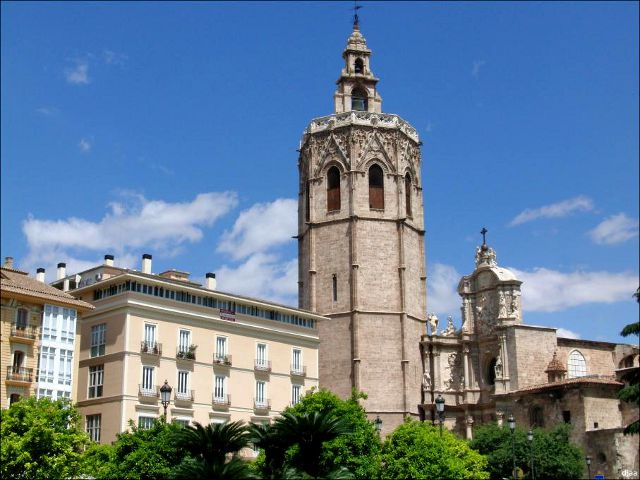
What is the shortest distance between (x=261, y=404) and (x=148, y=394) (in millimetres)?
7988

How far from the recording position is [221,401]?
50.8 meters

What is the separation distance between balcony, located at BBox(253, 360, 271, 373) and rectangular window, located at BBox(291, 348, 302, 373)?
2.33 meters

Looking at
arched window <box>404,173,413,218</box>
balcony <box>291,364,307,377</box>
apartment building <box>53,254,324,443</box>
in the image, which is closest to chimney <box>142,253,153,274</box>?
apartment building <box>53,254,324,443</box>

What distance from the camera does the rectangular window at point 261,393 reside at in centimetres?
5289

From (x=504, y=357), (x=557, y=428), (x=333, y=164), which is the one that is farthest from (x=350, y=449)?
(x=333, y=164)

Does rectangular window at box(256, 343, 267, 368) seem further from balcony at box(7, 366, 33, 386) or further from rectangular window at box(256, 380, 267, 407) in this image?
balcony at box(7, 366, 33, 386)

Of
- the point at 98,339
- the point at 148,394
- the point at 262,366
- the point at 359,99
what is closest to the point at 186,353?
the point at 148,394

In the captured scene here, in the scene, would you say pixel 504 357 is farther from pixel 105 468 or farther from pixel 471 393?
pixel 105 468

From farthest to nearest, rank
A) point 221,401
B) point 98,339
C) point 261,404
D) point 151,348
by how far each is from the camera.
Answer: point 261,404, point 221,401, point 98,339, point 151,348

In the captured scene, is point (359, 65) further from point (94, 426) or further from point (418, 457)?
point (418, 457)

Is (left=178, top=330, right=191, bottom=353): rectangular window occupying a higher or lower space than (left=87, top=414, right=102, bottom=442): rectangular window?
higher

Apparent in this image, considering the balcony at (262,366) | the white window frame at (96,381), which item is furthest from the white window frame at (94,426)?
the balcony at (262,366)

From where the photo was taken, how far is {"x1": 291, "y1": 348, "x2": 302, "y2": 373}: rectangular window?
56156 mm

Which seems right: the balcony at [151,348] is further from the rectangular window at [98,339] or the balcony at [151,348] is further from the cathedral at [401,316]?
the cathedral at [401,316]
